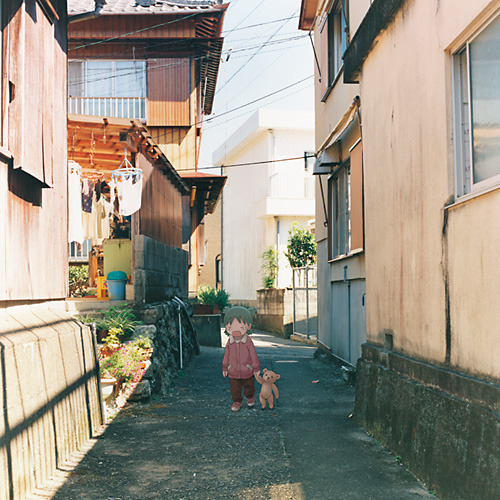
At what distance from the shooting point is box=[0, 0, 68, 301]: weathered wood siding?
6.44 meters

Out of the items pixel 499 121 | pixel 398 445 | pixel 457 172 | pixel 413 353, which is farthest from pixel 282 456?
pixel 499 121

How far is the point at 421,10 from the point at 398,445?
4.34m

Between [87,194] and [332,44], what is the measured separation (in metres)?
6.47

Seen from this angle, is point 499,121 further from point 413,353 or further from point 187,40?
point 187,40

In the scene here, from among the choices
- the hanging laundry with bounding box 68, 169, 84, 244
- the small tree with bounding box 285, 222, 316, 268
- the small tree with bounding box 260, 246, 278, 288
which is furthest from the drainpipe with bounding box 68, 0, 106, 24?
the small tree with bounding box 260, 246, 278, 288

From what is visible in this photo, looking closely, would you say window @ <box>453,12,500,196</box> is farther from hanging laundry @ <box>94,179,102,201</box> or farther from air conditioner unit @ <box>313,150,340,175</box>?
hanging laundry @ <box>94,179,102,201</box>

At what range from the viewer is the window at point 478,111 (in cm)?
469

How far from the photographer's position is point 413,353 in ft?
20.7

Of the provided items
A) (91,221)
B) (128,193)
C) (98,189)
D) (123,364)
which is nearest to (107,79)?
(98,189)

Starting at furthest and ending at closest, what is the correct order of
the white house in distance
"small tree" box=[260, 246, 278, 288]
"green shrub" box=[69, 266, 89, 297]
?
the white house in distance → "small tree" box=[260, 246, 278, 288] → "green shrub" box=[69, 266, 89, 297]

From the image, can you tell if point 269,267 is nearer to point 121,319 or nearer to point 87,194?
point 87,194

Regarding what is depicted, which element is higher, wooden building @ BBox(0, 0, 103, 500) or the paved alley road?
wooden building @ BBox(0, 0, 103, 500)

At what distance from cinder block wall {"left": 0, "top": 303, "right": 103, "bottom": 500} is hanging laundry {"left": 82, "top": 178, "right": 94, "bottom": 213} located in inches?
256

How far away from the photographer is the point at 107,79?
21.6 metres
